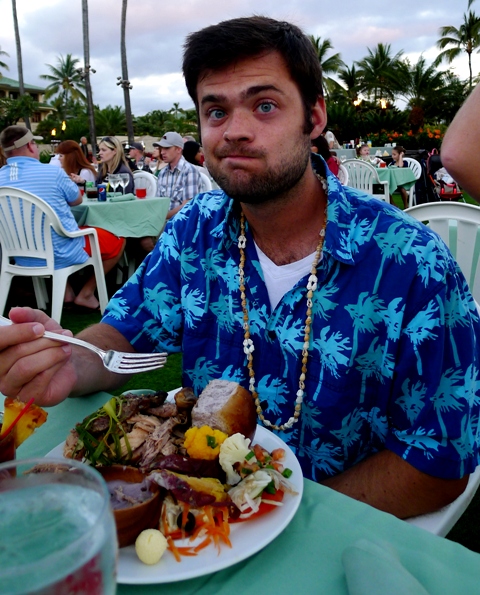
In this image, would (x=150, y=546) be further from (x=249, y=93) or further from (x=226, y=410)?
(x=249, y=93)

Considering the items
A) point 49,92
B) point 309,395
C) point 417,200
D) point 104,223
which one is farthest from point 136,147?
point 49,92

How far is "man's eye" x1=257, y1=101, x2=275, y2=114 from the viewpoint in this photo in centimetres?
156

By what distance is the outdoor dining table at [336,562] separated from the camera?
0.66 m

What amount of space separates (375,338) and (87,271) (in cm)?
533

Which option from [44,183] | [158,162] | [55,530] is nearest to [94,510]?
[55,530]

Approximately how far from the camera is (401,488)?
1281 mm

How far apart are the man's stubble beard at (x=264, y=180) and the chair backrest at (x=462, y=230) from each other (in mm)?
986

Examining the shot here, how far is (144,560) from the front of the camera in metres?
0.71

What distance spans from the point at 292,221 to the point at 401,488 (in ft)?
2.76

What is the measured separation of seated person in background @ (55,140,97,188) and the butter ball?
25.2 feet

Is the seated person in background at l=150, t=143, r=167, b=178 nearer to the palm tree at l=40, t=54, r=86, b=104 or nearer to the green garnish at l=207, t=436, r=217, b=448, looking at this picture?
the green garnish at l=207, t=436, r=217, b=448

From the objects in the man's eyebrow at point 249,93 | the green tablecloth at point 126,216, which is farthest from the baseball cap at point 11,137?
the man's eyebrow at point 249,93

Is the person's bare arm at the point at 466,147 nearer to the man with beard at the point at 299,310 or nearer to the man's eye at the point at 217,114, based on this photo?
the man with beard at the point at 299,310

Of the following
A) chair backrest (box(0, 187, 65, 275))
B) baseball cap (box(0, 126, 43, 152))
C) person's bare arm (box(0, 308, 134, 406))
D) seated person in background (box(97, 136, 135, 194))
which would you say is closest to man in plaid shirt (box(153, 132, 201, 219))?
seated person in background (box(97, 136, 135, 194))
